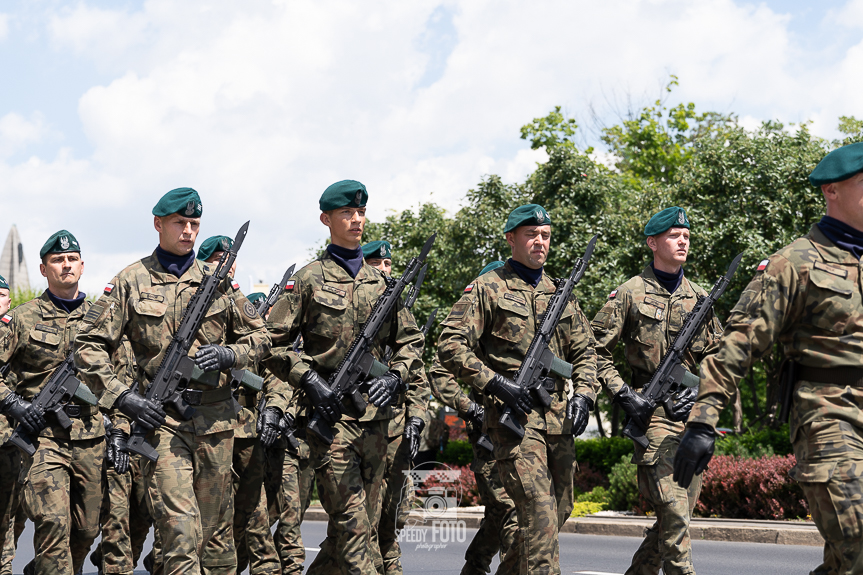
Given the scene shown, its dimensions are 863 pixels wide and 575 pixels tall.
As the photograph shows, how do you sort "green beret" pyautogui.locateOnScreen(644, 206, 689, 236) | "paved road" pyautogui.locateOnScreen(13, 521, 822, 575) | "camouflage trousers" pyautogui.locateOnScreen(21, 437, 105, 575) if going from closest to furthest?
1. "camouflage trousers" pyautogui.locateOnScreen(21, 437, 105, 575)
2. "green beret" pyautogui.locateOnScreen(644, 206, 689, 236)
3. "paved road" pyautogui.locateOnScreen(13, 521, 822, 575)

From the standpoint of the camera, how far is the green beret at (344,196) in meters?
6.74

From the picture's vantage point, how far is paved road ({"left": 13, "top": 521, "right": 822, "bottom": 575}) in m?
9.80

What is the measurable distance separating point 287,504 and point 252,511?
582 mm

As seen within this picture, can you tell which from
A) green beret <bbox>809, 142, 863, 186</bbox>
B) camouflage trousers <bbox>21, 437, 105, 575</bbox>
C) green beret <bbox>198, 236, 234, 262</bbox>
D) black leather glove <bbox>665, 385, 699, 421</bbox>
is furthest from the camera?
green beret <bbox>198, 236, 234, 262</bbox>

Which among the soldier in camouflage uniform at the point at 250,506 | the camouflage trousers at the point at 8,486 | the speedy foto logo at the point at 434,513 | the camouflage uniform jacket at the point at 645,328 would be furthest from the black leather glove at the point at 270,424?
the speedy foto logo at the point at 434,513

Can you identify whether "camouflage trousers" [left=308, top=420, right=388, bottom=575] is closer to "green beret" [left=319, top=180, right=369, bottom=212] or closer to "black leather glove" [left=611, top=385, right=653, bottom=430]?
"green beret" [left=319, top=180, right=369, bottom=212]

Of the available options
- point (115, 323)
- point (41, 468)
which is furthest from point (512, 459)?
point (41, 468)

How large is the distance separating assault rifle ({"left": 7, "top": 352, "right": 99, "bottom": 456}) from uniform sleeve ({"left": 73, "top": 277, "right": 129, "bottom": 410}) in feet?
5.40

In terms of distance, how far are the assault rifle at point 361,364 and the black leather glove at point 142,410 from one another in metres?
0.95

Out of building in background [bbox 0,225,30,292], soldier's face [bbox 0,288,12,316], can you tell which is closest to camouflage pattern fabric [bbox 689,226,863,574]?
soldier's face [bbox 0,288,12,316]

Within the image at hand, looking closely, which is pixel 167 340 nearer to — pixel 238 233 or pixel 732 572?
pixel 238 233

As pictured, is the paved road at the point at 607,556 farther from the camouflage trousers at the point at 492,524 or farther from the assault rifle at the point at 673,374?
the assault rifle at the point at 673,374

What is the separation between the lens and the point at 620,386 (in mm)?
7164

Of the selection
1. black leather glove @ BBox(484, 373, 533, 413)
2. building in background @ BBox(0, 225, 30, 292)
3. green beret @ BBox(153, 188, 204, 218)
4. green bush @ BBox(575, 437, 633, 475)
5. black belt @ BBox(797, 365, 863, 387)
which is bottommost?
green bush @ BBox(575, 437, 633, 475)
